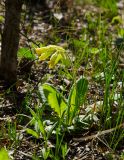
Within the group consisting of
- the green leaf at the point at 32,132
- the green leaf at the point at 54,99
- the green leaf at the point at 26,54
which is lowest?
the green leaf at the point at 32,132

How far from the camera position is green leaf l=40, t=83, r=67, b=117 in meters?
2.40

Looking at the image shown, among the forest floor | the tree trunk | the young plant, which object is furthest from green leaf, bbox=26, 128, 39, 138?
the tree trunk

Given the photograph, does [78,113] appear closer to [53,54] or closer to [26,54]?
[53,54]

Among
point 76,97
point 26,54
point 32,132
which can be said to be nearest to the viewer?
point 32,132

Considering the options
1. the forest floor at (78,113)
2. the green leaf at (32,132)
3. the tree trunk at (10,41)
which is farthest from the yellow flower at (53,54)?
the tree trunk at (10,41)

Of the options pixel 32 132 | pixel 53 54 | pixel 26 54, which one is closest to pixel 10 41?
pixel 26 54

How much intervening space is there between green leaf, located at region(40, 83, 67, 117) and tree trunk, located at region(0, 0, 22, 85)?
16.8 inches

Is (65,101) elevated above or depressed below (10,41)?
below

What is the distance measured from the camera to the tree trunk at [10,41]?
8.63 ft

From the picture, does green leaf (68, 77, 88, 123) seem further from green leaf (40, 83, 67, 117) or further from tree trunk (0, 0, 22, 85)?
tree trunk (0, 0, 22, 85)

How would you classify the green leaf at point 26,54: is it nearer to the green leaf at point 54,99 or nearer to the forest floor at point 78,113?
the forest floor at point 78,113

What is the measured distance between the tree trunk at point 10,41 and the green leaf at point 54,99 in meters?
0.43

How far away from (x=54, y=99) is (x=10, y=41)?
546mm

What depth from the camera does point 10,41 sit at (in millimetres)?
2734
